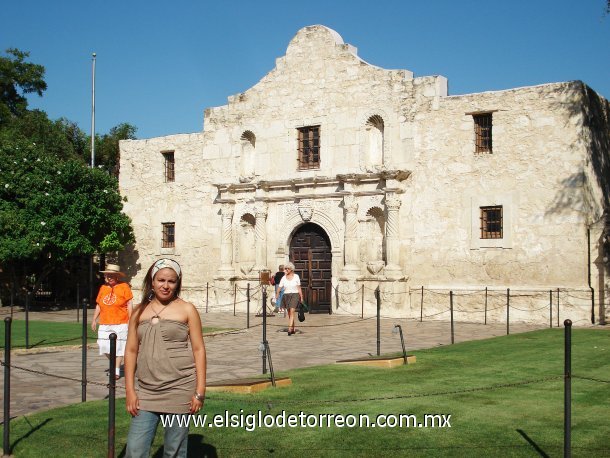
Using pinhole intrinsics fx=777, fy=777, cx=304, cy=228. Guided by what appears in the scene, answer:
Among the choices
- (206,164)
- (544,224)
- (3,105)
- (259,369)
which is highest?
(3,105)

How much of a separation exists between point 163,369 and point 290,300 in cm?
1168

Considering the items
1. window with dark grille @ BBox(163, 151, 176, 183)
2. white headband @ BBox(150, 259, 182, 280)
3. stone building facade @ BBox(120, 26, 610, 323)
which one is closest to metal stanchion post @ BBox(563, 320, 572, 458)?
white headband @ BBox(150, 259, 182, 280)

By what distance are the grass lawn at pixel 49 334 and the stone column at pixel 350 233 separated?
572 cm

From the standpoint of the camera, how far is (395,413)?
25.9ft

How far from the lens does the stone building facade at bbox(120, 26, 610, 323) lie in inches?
766

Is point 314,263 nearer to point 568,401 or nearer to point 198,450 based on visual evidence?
point 198,450

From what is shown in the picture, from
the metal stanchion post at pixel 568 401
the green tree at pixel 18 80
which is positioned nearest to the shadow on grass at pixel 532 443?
the metal stanchion post at pixel 568 401

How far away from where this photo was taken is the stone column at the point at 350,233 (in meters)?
22.2

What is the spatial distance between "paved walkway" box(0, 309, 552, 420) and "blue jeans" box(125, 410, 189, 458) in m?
2.19

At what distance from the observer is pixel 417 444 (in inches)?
269

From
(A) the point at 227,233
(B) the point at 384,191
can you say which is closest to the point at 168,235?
(A) the point at 227,233

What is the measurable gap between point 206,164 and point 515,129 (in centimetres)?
1052

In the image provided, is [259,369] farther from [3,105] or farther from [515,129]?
[3,105]

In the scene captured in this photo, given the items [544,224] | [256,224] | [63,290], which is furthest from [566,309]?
[63,290]
